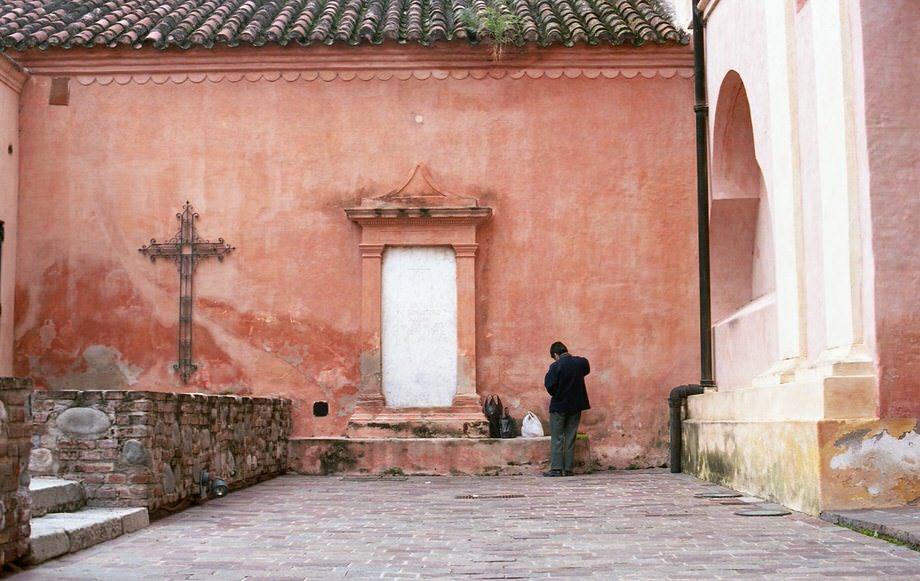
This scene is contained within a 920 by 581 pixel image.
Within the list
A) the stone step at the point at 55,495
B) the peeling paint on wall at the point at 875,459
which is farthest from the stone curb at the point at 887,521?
the stone step at the point at 55,495

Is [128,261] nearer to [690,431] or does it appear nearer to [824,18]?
[690,431]

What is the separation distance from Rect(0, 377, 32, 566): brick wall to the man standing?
7.86 m

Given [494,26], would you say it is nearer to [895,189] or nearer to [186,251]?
[186,251]

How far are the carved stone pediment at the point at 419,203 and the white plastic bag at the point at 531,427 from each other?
8.67ft

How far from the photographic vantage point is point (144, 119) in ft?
49.1

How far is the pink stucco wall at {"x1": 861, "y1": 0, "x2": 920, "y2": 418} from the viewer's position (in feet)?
27.0

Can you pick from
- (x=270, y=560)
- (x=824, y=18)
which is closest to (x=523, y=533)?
(x=270, y=560)

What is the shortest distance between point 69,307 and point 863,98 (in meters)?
10.4

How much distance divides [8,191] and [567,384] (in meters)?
7.59

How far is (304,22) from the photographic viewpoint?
1528cm

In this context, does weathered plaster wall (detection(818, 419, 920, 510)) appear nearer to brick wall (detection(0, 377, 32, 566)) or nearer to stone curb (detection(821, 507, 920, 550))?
stone curb (detection(821, 507, 920, 550))

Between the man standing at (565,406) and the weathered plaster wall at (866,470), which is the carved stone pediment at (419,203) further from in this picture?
the weathered plaster wall at (866,470)

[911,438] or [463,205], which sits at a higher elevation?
[463,205]

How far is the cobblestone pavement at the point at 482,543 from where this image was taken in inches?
238
